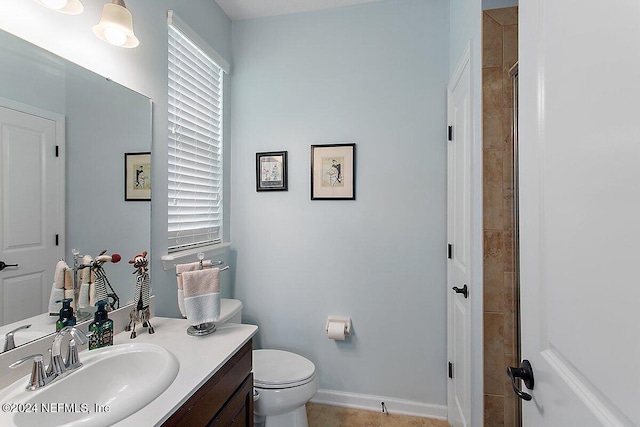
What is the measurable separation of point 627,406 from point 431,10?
7.42 ft

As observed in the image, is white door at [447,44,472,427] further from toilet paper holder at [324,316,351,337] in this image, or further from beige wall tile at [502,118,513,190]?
toilet paper holder at [324,316,351,337]

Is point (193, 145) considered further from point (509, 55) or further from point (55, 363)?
point (509, 55)

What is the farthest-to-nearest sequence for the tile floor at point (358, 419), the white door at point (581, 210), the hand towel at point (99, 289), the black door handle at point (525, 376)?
the tile floor at point (358, 419) < the hand towel at point (99, 289) < the black door handle at point (525, 376) < the white door at point (581, 210)

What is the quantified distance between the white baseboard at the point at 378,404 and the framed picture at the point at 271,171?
4.94 ft

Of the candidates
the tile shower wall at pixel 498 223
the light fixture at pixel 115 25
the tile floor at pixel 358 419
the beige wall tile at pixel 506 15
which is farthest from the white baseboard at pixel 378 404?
the light fixture at pixel 115 25

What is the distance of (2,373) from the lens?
0.90 meters

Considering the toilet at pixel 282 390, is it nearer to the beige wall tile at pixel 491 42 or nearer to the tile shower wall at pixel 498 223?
the tile shower wall at pixel 498 223

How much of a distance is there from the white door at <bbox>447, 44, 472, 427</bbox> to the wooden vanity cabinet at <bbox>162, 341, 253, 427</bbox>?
1.05 metres

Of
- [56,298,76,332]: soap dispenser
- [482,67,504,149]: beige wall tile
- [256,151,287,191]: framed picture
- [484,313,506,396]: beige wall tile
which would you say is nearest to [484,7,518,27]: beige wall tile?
[482,67,504,149]: beige wall tile

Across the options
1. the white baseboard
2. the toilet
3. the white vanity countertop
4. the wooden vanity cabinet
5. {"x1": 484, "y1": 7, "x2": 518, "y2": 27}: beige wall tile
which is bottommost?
the white baseboard

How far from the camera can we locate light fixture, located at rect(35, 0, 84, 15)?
0.98 meters

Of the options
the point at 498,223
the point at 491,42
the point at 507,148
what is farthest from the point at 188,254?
the point at 491,42

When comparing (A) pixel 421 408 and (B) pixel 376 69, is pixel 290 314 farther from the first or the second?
(B) pixel 376 69

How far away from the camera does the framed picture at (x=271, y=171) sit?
7.22ft
